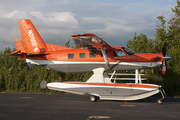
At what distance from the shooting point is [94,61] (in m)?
13.6

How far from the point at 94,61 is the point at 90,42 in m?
2.14

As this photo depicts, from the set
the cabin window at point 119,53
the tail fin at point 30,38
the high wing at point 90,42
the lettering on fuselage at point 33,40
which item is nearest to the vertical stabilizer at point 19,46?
the tail fin at point 30,38

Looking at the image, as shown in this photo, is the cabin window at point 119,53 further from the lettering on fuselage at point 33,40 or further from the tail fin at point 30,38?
the lettering on fuselage at point 33,40

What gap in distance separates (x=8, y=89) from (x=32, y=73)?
10.1 feet

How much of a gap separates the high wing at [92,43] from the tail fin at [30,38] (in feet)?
13.5

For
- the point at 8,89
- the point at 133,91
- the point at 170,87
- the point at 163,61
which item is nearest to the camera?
the point at 133,91

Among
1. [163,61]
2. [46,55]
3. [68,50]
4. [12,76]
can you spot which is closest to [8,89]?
Result: [12,76]

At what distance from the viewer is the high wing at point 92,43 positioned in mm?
11047

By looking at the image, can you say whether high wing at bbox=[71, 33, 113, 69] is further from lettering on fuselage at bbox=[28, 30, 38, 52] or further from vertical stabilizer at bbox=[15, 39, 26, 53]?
vertical stabilizer at bbox=[15, 39, 26, 53]

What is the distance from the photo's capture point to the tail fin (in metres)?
Answer: 14.9

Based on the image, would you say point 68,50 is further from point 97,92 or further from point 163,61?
point 163,61

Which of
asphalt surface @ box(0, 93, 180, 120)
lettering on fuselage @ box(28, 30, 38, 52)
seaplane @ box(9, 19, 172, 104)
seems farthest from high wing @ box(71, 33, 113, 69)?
lettering on fuselage @ box(28, 30, 38, 52)

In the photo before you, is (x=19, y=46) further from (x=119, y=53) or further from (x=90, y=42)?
(x=119, y=53)

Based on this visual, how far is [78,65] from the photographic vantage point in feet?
45.4
